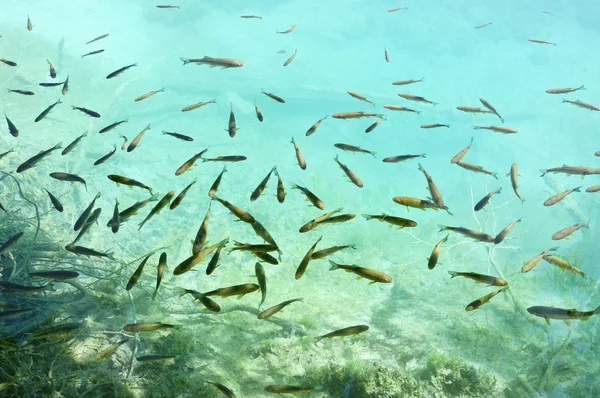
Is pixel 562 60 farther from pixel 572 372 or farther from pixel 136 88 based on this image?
pixel 136 88

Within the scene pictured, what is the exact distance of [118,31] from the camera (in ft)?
193

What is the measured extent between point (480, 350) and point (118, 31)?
75106mm

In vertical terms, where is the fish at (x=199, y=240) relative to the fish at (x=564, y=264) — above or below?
above

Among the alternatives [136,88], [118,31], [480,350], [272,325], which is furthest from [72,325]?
[118,31]

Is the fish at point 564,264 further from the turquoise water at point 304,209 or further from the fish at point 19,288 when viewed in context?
the fish at point 19,288

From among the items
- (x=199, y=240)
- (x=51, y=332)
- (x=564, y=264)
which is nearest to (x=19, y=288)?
(x=51, y=332)

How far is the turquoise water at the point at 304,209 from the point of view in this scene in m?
4.37

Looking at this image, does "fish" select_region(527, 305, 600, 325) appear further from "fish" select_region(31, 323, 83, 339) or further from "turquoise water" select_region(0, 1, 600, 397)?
"fish" select_region(31, 323, 83, 339)

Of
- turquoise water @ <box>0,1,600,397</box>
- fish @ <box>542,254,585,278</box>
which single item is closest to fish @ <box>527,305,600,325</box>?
fish @ <box>542,254,585,278</box>

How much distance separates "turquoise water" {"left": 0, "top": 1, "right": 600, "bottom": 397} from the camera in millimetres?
4371

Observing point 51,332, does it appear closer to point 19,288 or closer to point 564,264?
point 19,288

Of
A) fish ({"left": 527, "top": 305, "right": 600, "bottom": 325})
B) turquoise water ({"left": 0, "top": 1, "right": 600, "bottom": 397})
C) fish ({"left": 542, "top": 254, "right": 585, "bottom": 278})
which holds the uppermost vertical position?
fish ({"left": 527, "top": 305, "right": 600, "bottom": 325})

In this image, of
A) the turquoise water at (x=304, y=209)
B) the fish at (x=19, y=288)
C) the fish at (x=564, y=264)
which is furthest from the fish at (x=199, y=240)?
the fish at (x=564, y=264)

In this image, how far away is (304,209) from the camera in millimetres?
20766
